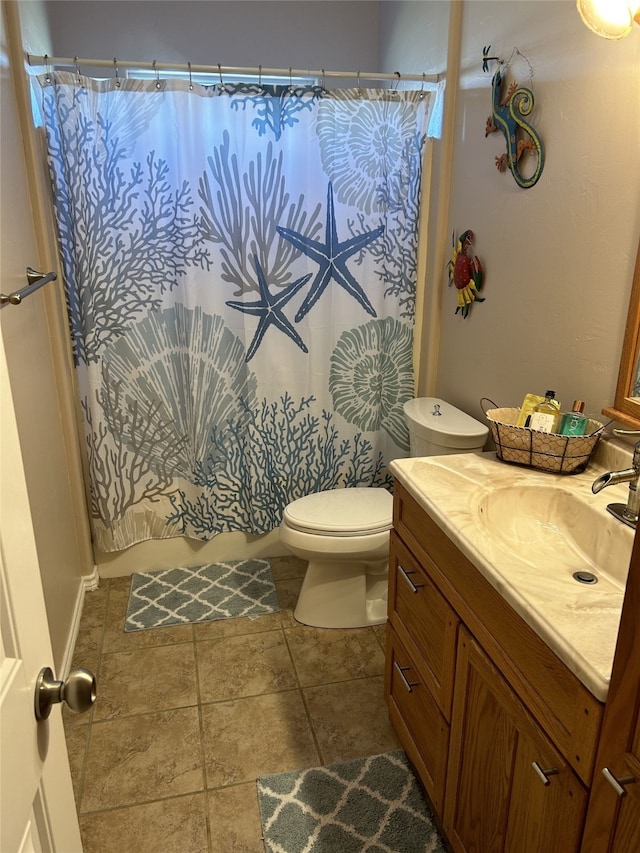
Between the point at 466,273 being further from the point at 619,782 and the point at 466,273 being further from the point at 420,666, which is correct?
the point at 619,782

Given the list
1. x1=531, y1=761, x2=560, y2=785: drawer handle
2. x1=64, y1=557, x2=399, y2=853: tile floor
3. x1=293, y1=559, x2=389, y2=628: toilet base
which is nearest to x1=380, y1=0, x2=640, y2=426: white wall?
x1=293, y1=559, x2=389, y2=628: toilet base

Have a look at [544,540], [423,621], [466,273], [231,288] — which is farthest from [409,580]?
[231,288]

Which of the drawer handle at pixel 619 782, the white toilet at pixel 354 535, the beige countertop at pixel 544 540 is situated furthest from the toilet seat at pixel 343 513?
the drawer handle at pixel 619 782

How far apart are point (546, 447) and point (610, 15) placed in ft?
3.12

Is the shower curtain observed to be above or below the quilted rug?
above

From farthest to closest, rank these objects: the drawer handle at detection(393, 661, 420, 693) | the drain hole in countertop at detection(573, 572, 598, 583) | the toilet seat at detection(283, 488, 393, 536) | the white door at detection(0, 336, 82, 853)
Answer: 1. the toilet seat at detection(283, 488, 393, 536)
2. the drawer handle at detection(393, 661, 420, 693)
3. the drain hole in countertop at detection(573, 572, 598, 583)
4. the white door at detection(0, 336, 82, 853)

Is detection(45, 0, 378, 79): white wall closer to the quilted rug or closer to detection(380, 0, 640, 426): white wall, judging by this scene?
detection(380, 0, 640, 426): white wall

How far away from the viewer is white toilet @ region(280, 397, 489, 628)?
2.11 m

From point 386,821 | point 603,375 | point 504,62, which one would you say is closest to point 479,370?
point 603,375

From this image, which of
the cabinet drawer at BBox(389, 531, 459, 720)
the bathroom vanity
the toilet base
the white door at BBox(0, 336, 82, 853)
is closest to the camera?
the white door at BBox(0, 336, 82, 853)

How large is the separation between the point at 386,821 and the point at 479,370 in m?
1.42

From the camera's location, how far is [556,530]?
56.7 inches

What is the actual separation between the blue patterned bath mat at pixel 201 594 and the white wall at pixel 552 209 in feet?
3.86

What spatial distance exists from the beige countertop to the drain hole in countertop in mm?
13
